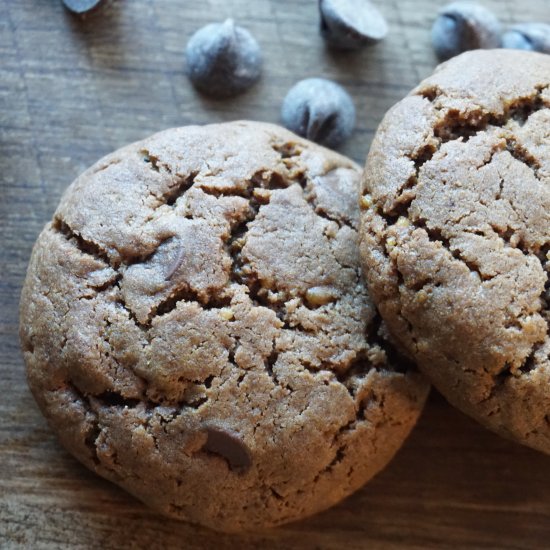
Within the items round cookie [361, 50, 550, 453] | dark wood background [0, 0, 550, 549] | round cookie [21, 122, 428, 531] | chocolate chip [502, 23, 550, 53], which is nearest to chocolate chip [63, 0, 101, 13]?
dark wood background [0, 0, 550, 549]

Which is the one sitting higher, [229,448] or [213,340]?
[213,340]

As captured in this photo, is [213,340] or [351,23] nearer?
[213,340]

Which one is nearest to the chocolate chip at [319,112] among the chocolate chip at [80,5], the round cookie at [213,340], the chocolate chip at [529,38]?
the round cookie at [213,340]

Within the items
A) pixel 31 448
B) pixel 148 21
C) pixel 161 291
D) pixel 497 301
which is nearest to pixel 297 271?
pixel 161 291

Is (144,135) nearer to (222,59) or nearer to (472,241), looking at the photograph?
(222,59)

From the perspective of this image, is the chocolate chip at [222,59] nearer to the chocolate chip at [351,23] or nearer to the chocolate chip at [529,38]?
the chocolate chip at [351,23]

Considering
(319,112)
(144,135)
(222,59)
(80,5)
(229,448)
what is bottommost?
(229,448)

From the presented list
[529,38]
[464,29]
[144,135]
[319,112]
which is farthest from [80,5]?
[529,38]
